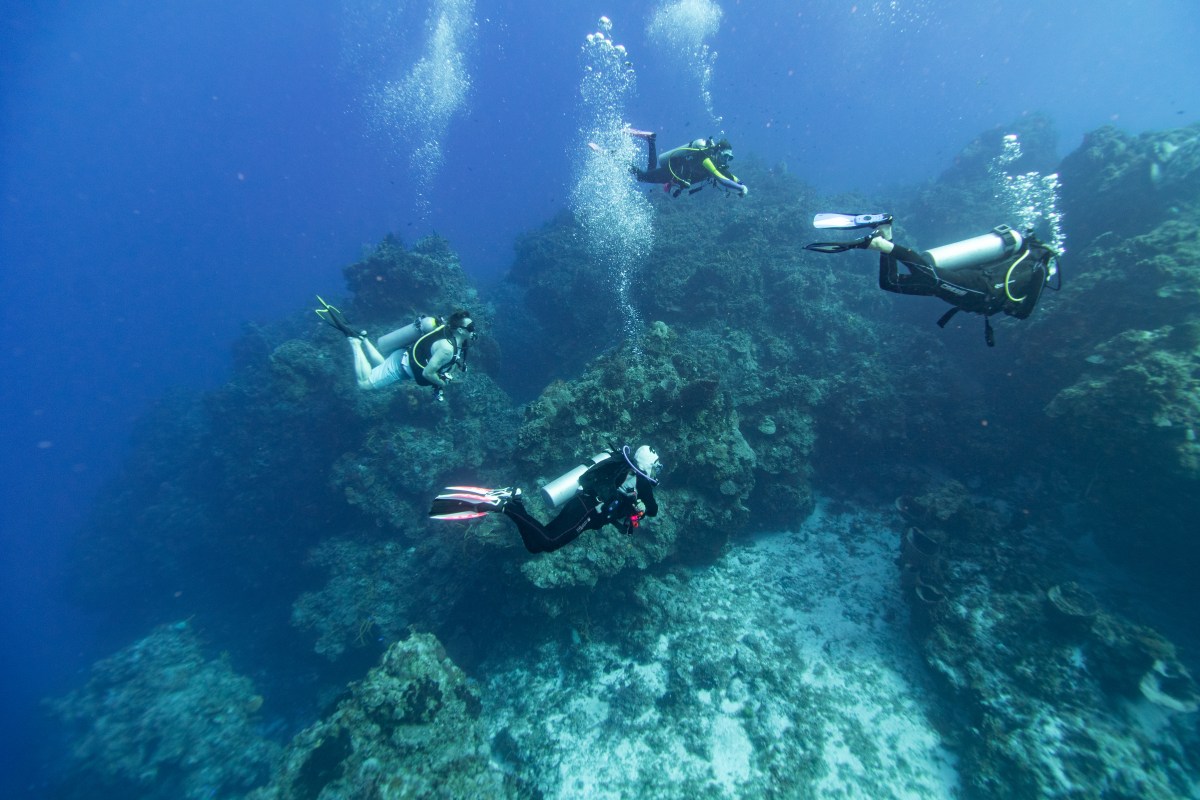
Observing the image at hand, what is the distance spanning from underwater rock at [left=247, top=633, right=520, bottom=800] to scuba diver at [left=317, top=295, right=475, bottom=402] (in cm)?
478

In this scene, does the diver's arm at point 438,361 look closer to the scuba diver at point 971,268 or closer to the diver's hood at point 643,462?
the diver's hood at point 643,462

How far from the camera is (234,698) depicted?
13.3 metres

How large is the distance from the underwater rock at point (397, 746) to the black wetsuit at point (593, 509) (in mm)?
4326

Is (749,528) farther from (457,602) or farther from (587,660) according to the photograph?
(457,602)

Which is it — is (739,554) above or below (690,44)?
below

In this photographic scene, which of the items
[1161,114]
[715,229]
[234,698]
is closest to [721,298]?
[715,229]

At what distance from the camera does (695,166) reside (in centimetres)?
931

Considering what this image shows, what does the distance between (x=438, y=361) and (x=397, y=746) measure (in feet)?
19.7

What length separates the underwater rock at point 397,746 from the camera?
6203mm

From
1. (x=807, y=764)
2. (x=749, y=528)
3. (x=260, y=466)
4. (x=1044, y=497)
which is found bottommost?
(x=807, y=764)

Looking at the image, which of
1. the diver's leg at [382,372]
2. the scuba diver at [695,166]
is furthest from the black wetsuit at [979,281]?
the diver's leg at [382,372]

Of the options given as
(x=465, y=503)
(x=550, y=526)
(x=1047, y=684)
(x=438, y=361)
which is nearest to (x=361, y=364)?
(x=438, y=361)

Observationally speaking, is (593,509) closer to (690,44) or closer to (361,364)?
(361,364)

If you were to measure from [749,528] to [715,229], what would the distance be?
48.8 ft
